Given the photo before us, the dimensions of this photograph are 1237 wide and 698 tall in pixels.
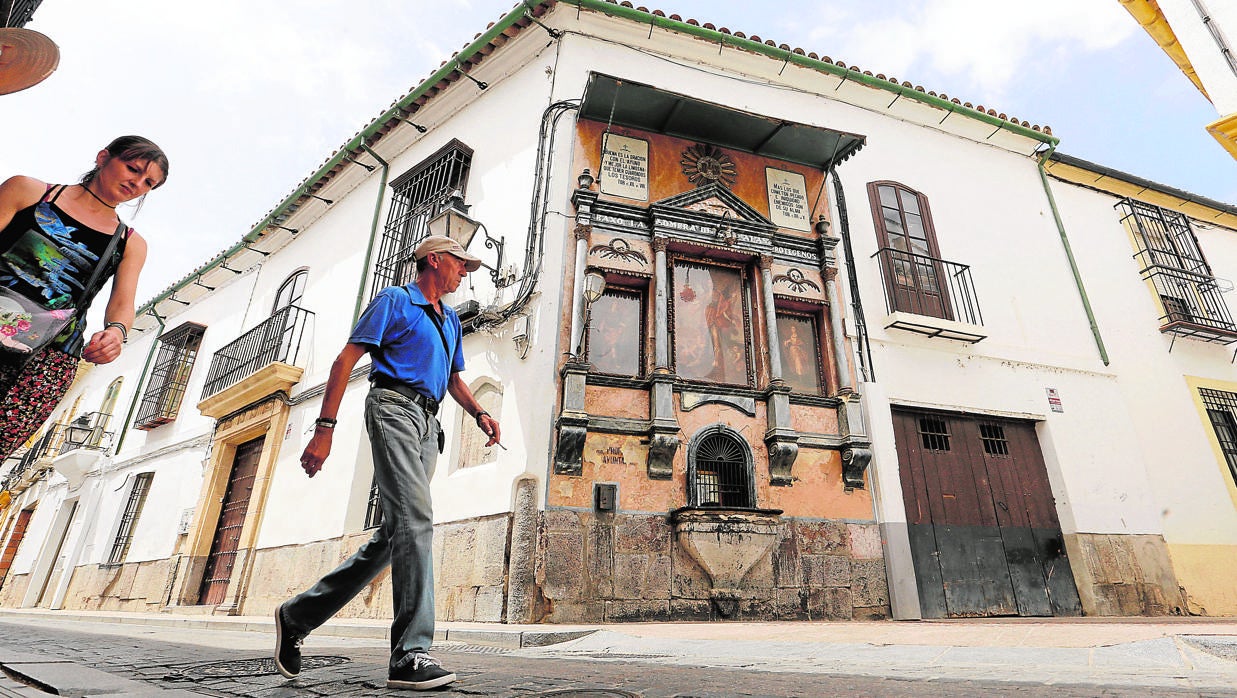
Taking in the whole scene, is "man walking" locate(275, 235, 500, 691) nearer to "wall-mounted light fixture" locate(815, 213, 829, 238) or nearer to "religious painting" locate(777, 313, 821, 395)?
"religious painting" locate(777, 313, 821, 395)

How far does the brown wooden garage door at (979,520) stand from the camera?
23.1ft

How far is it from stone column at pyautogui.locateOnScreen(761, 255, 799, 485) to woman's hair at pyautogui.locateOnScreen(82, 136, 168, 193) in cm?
575

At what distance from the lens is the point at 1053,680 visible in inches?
72.4

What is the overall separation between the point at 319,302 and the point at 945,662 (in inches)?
413

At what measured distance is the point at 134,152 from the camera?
215cm

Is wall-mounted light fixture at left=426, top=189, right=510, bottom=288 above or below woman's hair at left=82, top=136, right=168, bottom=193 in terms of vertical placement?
above

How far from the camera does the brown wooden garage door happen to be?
7.04 metres

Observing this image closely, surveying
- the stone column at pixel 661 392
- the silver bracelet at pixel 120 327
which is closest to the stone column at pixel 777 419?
the stone column at pixel 661 392

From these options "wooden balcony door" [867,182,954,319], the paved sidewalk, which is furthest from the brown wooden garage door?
the paved sidewalk

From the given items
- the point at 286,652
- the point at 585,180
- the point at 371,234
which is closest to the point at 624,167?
the point at 585,180

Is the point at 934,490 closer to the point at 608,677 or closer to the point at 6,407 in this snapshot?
the point at 608,677

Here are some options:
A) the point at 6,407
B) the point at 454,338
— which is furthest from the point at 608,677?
the point at 6,407

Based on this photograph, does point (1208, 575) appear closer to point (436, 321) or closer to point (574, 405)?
point (574, 405)

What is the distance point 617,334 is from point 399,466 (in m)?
4.89
